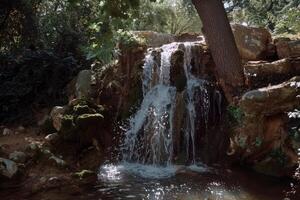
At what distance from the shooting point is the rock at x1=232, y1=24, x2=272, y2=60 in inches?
353

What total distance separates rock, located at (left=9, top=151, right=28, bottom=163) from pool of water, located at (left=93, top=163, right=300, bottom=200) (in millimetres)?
1479

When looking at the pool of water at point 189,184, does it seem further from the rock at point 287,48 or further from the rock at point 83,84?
the rock at point 287,48

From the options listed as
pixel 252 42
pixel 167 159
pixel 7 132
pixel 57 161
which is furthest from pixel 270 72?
pixel 7 132

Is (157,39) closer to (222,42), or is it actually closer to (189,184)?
(222,42)

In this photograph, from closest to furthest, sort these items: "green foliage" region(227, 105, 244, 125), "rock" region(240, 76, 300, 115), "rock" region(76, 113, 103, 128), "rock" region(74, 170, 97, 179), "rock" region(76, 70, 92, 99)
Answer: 1. "rock" region(240, 76, 300, 115)
2. "rock" region(74, 170, 97, 179)
3. "green foliage" region(227, 105, 244, 125)
4. "rock" region(76, 113, 103, 128)
5. "rock" region(76, 70, 92, 99)

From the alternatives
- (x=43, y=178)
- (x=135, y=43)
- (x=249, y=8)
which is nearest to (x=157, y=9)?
(x=249, y=8)

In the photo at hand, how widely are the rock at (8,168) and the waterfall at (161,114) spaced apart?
7.18ft

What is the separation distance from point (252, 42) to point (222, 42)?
5.79 ft

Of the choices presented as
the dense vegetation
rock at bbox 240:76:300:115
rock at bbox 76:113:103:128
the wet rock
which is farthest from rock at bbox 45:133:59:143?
rock at bbox 240:76:300:115

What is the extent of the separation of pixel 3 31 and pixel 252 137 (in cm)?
827

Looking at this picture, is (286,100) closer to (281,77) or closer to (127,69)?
(281,77)

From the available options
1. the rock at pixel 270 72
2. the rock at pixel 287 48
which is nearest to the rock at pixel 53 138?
the rock at pixel 270 72

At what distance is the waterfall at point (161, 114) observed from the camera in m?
7.98

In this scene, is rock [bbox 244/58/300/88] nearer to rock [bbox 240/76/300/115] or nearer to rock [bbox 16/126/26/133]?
rock [bbox 240/76/300/115]
